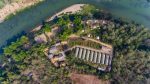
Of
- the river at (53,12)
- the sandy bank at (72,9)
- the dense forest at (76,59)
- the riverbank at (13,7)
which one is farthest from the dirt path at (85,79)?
the riverbank at (13,7)

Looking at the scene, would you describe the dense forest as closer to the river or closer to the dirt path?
the dirt path

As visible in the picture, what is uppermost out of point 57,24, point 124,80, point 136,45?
point 57,24

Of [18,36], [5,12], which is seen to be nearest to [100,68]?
[18,36]

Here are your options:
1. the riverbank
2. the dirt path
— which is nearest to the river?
the riverbank

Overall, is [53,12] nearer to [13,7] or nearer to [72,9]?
[72,9]

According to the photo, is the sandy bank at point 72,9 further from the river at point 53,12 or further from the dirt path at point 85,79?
the dirt path at point 85,79

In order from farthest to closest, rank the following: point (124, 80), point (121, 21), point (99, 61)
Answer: point (121, 21) < point (99, 61) < point (124, 80)

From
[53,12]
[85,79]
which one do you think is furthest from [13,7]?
[85,79]

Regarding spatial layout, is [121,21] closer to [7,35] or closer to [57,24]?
[57,24]
